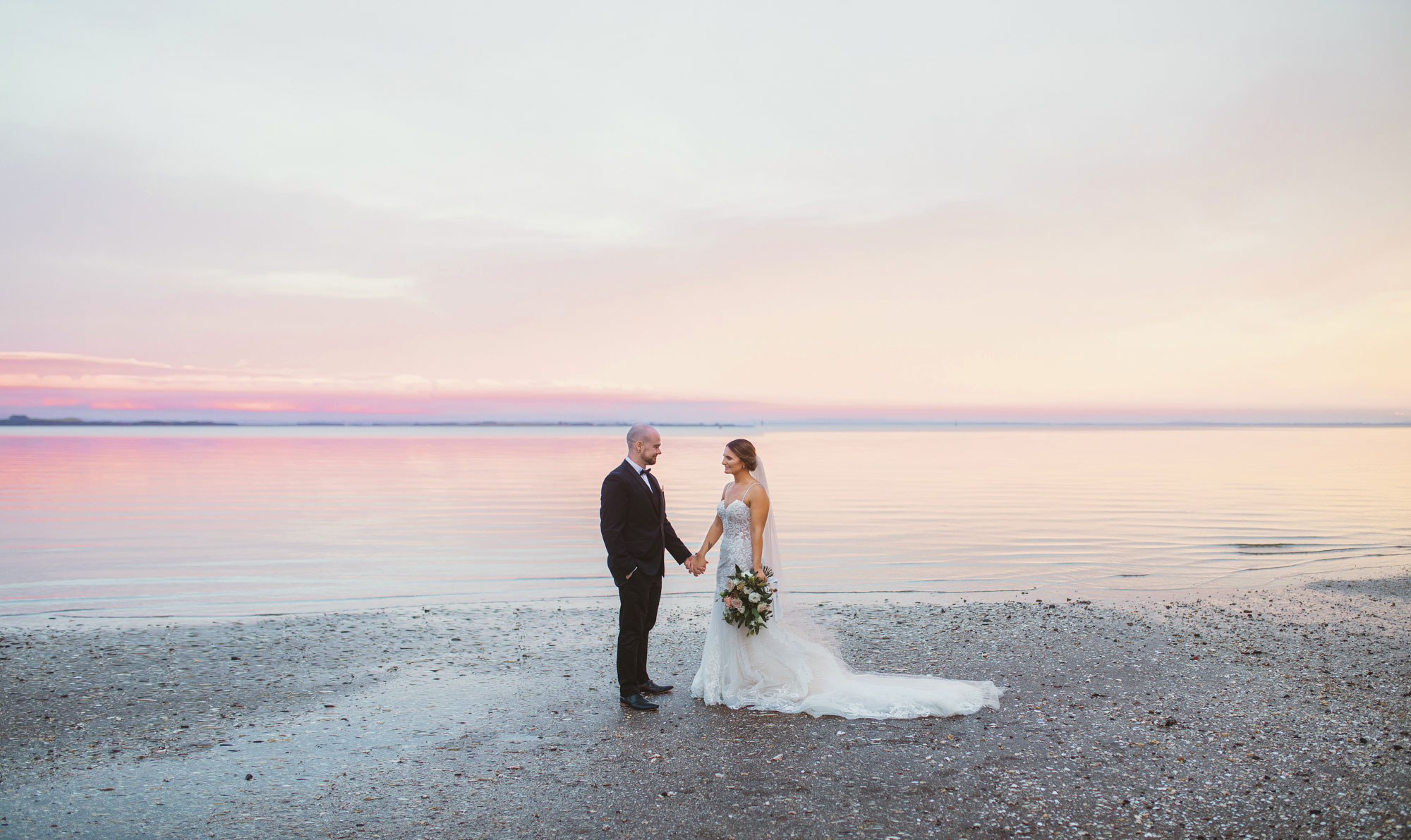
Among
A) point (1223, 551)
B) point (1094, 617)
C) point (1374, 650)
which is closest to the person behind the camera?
point (1374, 650)

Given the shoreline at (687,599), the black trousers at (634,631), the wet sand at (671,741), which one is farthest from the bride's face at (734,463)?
the shoreline at (687,599)

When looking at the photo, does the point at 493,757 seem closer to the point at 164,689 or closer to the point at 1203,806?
the point at 164,689

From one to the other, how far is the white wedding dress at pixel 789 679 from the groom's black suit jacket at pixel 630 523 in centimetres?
66

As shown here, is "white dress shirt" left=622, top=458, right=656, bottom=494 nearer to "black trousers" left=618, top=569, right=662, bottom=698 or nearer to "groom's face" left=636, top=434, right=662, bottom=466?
"groom's face" left=636, top=434, right=662, bottom=466

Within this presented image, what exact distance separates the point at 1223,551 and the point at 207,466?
170 feet

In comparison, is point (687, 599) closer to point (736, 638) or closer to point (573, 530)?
point (736, 638)

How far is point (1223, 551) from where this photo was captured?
19.9m

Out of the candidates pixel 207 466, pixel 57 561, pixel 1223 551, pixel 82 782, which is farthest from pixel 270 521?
pixel 207 466

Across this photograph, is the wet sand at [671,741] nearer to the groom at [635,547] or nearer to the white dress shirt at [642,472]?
the groom at [635,547]

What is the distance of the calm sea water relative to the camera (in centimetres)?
1616

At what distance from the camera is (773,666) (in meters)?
8.32

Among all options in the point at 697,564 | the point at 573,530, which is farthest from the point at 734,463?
the point at 573,530

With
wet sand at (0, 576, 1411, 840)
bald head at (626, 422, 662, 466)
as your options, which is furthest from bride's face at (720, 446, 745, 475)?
wet sand at (0, 576, 1411, 840)

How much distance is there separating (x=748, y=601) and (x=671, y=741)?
5.06ft
